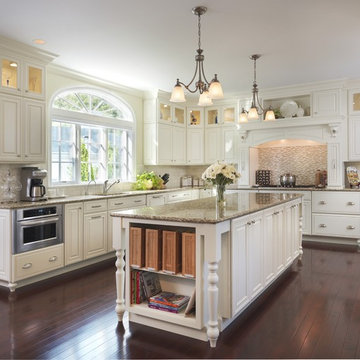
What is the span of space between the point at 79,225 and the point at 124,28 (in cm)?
245

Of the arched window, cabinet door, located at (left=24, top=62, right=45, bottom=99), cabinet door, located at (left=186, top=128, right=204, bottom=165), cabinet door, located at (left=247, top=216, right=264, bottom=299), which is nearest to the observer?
cabinet door, located at (left=247, top=216, right=264, bottom=299)

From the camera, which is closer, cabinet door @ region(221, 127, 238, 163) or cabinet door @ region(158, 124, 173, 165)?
cabinet door @ region(158, 124, 173, 165)

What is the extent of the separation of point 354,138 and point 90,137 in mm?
4484

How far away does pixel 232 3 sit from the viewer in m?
3.10

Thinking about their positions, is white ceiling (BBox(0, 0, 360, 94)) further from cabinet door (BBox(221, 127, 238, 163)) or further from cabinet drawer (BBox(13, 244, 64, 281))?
cabinet drawer (BBox(13, 244, 64, 281))

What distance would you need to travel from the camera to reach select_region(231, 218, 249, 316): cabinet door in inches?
108

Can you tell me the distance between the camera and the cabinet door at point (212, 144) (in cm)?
732

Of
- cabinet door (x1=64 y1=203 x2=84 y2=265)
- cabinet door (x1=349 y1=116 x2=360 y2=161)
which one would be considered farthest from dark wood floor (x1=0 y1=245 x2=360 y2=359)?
cabinet door (x1=349 y1=116 x2=360 y2=161)

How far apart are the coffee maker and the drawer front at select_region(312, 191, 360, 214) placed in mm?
4410

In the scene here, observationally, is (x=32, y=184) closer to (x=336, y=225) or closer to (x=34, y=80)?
(x=34, y=80)

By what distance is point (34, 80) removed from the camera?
4348 mm

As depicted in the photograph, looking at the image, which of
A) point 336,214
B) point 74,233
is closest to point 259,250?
point 74,233

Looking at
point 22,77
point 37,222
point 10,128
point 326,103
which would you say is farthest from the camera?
point 326,103

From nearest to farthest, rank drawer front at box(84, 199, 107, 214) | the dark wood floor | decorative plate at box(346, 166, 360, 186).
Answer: the dark wood floor
drawer front at box(84, 199, 107, 214)
decorative plate at box(346, 166, 360, 186)
